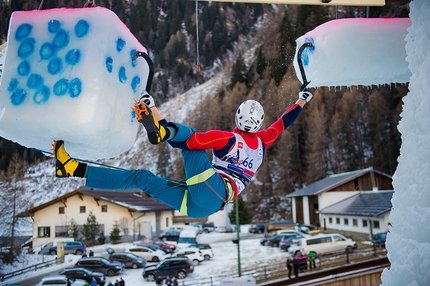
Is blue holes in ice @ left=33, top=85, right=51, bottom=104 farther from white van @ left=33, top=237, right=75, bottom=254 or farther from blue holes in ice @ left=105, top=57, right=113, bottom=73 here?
white van @ left=33, top=237, right=75, bottom=254

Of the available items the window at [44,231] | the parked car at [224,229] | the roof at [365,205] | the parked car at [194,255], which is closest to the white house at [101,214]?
the window at [44,231]

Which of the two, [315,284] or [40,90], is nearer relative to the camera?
[40,90]

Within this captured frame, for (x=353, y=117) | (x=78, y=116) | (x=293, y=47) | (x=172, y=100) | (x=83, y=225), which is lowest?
(x=83, y=225)

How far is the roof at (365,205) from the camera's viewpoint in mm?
18109

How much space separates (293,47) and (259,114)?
0.75 meters

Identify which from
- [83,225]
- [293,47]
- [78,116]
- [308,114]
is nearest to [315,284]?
[293,47]

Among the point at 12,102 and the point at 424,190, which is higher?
the point at 12,102

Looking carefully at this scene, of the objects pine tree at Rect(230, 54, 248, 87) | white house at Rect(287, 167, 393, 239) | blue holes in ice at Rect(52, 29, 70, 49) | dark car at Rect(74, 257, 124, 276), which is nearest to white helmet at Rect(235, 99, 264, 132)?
blue holes in ice at Rect(52, 29, 70, 49)

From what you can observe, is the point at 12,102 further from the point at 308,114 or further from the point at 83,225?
the point at 308,114

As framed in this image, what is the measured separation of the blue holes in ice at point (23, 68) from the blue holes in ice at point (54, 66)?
16cm

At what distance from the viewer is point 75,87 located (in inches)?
92.5

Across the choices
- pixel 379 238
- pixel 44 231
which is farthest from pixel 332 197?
pixel 44 231

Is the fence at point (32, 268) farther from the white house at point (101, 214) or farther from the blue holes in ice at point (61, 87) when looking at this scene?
the blue holes in ice at point (61, 87)

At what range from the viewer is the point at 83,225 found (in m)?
17.4
